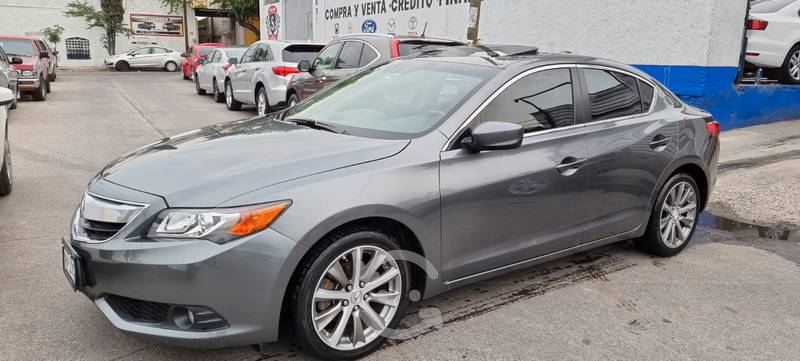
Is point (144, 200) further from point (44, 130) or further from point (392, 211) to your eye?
point (44, 130)

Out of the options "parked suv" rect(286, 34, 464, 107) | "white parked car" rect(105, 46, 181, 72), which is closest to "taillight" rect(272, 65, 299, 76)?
"parked suv" rect(286, 34, 464, 107)

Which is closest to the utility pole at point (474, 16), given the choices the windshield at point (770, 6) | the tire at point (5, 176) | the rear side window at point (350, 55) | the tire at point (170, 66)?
the rear side window at point (350, 55)

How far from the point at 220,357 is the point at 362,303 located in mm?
761

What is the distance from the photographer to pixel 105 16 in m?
37.6

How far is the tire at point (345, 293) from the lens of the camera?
2945mm

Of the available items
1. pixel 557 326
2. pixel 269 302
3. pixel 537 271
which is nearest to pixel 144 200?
pixel 269 302

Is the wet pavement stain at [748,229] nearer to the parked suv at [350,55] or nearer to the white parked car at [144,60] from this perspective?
the parked suv at [350,55]

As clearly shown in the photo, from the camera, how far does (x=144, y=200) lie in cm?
289

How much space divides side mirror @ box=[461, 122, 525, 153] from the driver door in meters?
0.07

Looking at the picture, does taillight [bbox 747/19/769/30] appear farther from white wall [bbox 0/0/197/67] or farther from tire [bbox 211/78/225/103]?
white wall [bbox 0/0/197/67]

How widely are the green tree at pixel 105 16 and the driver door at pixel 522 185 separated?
39.4 metres

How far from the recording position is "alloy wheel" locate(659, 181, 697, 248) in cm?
475

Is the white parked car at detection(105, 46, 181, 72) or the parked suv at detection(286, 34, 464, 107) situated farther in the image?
the white parked car at detection(105, 46, 181, 72)

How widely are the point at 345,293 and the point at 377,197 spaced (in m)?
0.50
